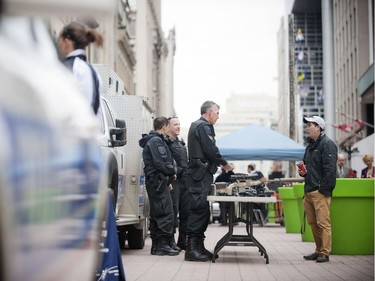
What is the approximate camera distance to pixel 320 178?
39.6ft

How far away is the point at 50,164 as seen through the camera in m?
2.10

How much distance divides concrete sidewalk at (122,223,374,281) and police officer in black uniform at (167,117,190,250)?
0.45 meters

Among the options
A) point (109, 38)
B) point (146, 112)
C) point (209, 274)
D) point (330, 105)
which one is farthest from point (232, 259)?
point (330, 105)

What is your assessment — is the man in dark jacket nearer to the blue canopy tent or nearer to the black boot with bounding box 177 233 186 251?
the black boot with bounding box 177 233 186 251

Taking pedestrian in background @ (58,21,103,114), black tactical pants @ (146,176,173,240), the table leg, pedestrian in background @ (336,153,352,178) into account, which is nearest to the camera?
pedestrian in background @ (58,21,103,114)

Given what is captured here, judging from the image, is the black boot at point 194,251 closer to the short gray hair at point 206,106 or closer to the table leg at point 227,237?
the table leg at point 227,237

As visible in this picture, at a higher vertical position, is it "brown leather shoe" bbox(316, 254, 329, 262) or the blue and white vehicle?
the blue and white vehicle

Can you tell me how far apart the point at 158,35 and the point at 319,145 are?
287 feet

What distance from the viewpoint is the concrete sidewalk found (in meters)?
9.70

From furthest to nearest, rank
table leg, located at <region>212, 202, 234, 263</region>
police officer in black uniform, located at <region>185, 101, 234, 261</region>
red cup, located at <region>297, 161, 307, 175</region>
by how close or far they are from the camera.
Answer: red cup, located at <region>297, 161, 307, 175</region>
table leg, located at <region>212, 202, 234, 263</region>
police officer in black uniform, located at <region>185, 101, 234, 261</region>

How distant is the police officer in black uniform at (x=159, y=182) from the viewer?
500 inches

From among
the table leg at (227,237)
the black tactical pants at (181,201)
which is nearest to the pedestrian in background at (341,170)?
the black tactical pants at (181,201)

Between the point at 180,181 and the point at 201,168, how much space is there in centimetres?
285

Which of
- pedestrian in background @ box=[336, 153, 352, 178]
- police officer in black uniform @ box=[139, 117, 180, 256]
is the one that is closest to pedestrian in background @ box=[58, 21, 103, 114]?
police officer in black uniform @ box=[139, 117, 180, 256]
